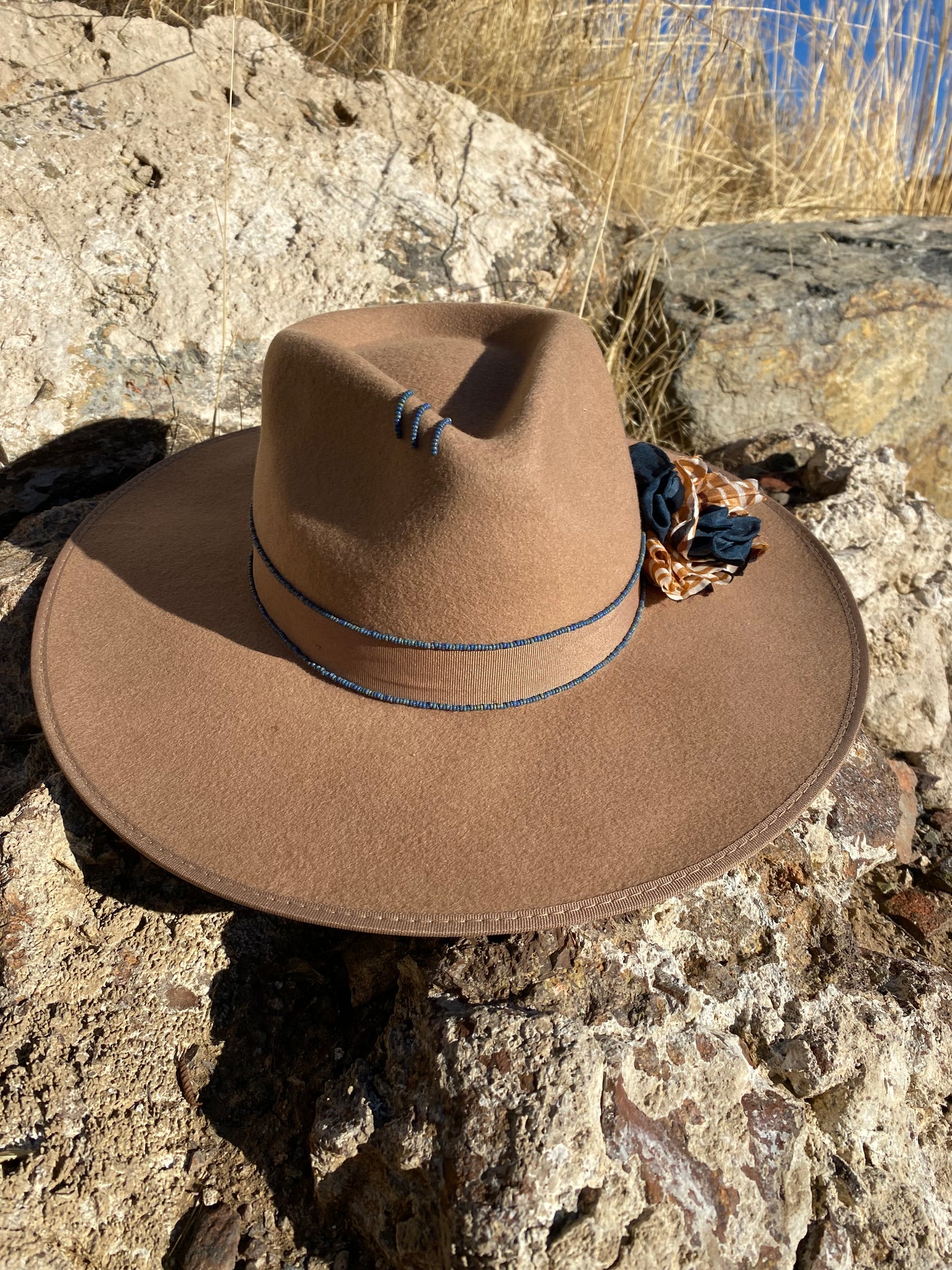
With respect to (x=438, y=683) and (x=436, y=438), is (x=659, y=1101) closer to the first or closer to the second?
(x=438, y=683)

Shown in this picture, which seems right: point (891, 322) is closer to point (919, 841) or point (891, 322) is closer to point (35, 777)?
point (919, 841)

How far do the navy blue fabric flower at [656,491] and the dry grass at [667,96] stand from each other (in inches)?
64.8

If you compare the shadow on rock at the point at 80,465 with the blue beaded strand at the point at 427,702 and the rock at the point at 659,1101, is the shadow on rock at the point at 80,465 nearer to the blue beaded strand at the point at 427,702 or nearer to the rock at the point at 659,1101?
the blue beaded strand at the point at 427,702

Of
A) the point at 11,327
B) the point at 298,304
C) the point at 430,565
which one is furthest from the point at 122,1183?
the point at 298,304

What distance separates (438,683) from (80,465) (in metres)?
2.01

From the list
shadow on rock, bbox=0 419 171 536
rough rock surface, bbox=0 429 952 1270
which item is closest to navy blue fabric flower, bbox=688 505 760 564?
rough rock surface, bbox=0 429 952 1270

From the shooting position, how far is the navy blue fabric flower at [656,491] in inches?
97.7

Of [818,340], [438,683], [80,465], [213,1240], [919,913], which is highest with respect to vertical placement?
[818,340]

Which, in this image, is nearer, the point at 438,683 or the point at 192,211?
the point at 438,683

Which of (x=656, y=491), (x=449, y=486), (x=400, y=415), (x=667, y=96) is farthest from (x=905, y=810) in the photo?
(x=667, y=96)

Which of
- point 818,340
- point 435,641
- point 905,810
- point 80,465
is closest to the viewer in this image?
point 435,641

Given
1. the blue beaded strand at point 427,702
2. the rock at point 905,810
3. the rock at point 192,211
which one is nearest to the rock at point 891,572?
the rock at point 905,810

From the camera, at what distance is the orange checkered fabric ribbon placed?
8.00ft

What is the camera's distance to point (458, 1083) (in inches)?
67.7
